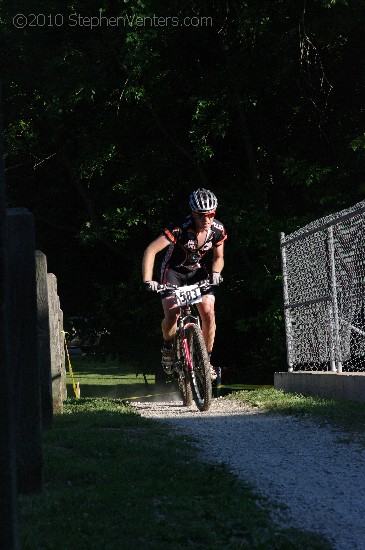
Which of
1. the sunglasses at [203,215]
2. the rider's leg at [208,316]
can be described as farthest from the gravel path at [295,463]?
the sunglasses at [203,215]

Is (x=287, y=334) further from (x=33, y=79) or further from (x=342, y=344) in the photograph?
(x=33, y=79)

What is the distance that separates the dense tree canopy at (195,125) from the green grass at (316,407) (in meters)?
7.31

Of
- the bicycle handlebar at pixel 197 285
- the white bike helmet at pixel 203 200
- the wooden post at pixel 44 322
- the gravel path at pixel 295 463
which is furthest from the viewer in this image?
the bicycle handlebar at pixel 197 285

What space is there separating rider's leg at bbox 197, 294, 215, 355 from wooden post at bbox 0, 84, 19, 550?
280 inches

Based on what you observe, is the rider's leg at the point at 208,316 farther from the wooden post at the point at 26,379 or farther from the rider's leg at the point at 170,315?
the wooden post at the point at 26,379

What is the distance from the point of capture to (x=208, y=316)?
10539 mm

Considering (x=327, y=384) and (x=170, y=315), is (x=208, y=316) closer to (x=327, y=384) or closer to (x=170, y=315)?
(x=170, y=315)

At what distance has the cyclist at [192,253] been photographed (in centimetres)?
991

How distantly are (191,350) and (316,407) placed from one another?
1.43 m

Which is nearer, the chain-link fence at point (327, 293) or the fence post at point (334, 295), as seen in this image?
the chain-link fence at point (327, 293)

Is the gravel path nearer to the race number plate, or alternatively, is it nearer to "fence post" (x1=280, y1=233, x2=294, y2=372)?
the race number plate

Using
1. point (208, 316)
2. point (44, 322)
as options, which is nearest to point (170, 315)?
point (208, 316)

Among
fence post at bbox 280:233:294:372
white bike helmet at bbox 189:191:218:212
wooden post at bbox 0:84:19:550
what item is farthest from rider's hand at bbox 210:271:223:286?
wooden post at bbox 0:84:19:550

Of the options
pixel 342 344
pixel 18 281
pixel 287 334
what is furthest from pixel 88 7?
pixel 18 281
